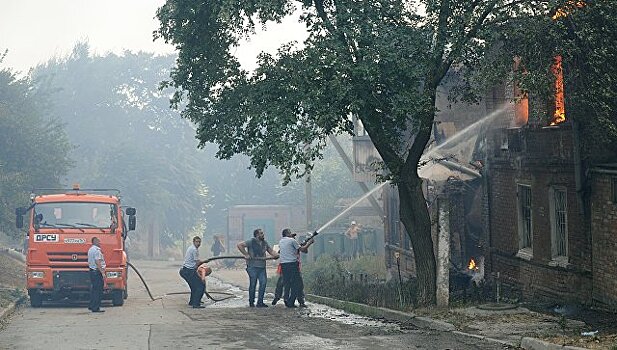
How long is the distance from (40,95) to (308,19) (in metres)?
33.7

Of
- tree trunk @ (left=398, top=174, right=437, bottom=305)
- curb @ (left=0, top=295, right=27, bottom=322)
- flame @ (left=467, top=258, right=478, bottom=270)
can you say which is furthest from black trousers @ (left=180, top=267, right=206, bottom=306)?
flame @ (left=467, top=258, right=478, bottom=270)

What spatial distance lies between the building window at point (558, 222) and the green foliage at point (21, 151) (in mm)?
24393

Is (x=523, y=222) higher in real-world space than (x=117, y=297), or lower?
higher

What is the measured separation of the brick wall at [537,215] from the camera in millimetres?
18250

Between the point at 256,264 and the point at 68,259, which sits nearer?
the point at 68,259

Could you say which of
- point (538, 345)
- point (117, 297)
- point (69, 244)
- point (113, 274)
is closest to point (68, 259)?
→ point (69, 244)

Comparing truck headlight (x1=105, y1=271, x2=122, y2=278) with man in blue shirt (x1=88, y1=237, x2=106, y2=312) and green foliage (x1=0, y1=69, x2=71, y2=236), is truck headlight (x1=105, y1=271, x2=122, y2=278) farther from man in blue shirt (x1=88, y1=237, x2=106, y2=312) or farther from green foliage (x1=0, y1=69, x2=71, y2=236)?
green foliage (x1=0, y1=69, x2=71, y2=236)

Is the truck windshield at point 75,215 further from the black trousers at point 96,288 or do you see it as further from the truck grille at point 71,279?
the black trousers at point 96,288

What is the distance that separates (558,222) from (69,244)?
1132cm

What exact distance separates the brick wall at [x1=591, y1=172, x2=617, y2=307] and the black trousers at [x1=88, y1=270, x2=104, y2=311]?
10.7 m

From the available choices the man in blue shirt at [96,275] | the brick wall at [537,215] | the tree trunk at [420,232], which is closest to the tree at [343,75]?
the tree trunk at [420,232]

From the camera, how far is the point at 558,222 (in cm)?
1952

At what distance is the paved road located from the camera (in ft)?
45.3

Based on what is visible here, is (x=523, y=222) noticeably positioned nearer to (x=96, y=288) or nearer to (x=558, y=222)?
(x=558, y=222)
